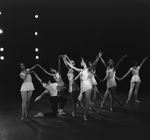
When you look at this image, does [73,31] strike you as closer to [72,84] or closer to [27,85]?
[72,84]

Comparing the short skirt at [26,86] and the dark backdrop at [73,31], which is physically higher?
the dark backdrop at [73,31]

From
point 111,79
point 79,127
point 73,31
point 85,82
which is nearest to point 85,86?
point 85,82

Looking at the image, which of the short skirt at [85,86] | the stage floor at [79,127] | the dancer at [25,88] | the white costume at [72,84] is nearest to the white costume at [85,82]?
the short skirt at [85,86]

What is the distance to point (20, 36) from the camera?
48.3ft

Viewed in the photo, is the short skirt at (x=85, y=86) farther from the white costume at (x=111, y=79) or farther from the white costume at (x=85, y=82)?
the white costume at (x=111, y=79)

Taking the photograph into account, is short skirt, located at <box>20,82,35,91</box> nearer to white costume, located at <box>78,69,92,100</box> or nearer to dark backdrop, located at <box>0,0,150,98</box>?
white costume, located at <box>78,69,92,100</box>

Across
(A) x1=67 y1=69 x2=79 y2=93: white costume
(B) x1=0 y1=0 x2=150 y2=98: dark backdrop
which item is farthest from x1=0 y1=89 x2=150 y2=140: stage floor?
(B) x1=0 y1=0 x2=150 y2=98: dark backdrop

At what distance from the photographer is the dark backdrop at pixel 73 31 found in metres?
13.2

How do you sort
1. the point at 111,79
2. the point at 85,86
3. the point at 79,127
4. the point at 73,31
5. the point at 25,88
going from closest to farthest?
the point at 79,127 < the point at 85,86 < the point at 25,88 < the point at 111,79 < the point at 73,31

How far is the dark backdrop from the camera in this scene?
13164 mm

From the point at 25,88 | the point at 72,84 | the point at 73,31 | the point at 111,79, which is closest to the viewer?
the point at 25,88

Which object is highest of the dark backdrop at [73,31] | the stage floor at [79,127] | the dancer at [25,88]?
the dark backdrop at [73,31]

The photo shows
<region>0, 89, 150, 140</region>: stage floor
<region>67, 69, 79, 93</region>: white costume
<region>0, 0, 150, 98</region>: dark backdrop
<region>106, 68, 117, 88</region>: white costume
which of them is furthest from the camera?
<region>0, 0, 150, 98</region>: dark backdrop

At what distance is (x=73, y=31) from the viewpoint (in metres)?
14.5
